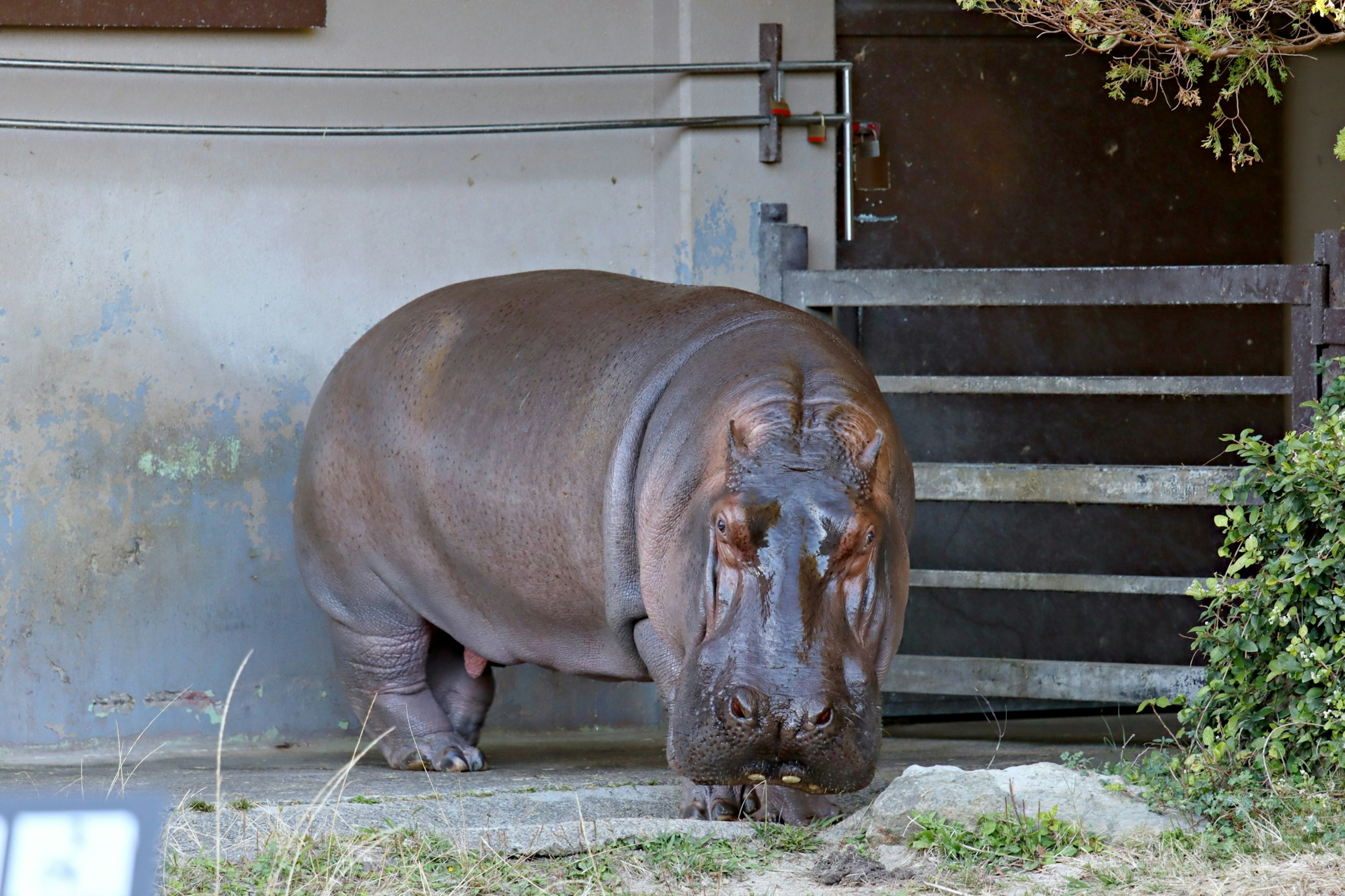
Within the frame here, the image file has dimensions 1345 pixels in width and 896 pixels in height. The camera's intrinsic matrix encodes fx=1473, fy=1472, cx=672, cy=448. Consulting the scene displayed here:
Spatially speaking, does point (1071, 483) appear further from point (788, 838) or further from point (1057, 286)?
point (788, 838)

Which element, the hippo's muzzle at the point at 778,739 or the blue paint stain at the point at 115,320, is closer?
the hippo's muzzle at the point at 778,739

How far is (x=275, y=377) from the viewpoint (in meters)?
5.70

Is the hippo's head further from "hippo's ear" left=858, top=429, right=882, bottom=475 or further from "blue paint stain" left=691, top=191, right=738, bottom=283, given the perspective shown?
"blue paint stain" left=691, top=191, right=738, bottom=283

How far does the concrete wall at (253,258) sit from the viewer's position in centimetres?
549

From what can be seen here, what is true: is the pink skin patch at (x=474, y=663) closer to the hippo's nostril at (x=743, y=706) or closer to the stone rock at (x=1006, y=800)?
the stone rock at (x=1006, y=800)

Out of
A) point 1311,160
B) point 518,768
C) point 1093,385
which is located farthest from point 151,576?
point 1311,160

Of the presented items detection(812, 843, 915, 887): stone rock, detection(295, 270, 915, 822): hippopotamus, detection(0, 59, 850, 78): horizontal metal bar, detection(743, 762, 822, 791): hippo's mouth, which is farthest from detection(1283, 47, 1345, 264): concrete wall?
detection(743, 762, 822, 791): hippo's mouth

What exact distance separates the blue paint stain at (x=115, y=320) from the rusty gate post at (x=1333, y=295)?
418cm

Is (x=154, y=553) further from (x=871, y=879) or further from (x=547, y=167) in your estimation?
(x=871, y=879)

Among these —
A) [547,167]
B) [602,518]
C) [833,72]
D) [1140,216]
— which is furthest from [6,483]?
[1140,216]

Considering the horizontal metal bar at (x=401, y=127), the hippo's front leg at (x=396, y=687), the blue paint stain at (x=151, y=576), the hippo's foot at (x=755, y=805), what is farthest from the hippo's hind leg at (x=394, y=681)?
the horizontal metal bar at (x=401, y=127)

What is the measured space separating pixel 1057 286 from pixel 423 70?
253cm

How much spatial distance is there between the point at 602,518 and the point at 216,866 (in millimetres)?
1413

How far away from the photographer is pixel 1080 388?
509 cm
